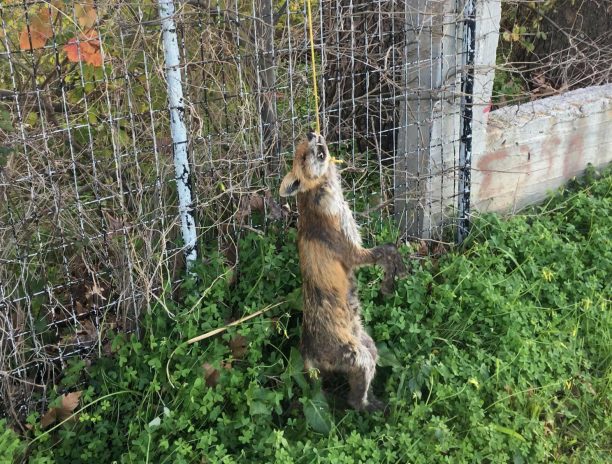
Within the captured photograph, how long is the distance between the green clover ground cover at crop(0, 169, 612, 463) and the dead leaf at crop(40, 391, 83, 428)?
61 millimetres

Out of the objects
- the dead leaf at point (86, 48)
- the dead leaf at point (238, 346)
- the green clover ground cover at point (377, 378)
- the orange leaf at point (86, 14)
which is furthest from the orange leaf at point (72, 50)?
the dead leaf at point (238, 346)

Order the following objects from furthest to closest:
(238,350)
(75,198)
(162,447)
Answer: (238,350)
(75,198)
(162,447)

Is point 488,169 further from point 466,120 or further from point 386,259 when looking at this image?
point 386,259

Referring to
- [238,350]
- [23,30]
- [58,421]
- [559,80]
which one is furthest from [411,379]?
[559,80]

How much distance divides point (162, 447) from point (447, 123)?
315 centimetres

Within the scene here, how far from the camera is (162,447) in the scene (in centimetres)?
400

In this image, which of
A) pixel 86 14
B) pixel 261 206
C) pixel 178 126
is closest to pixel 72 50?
pixel 86 14

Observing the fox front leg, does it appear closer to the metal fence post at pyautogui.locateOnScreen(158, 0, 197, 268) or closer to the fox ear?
the fox ear

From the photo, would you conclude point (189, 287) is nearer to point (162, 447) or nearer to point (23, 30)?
point (162, 447)

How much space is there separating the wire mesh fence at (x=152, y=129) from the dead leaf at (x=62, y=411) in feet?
0.54

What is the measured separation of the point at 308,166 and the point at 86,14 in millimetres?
1497

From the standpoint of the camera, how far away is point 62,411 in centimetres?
429

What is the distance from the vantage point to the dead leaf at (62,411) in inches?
168

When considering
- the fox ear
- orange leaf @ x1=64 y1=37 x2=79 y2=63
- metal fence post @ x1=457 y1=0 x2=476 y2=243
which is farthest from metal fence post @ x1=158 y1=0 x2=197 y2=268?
metal fence post @ x1=457 y1=0 x2=476 y2=243
